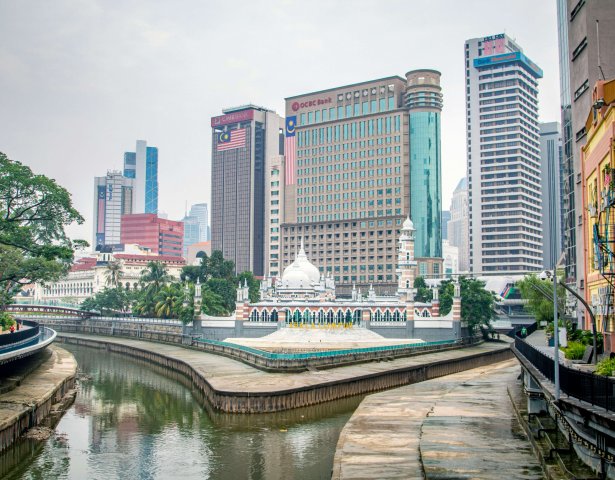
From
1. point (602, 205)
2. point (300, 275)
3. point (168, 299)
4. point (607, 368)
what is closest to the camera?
point (607, 368)

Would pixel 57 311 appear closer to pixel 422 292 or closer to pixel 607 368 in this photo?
pixel 422 292

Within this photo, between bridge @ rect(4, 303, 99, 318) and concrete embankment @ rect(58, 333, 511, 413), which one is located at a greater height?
bridge @ rect(4, 303, 99, 318)

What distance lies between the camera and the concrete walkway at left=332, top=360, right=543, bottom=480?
1405 inches

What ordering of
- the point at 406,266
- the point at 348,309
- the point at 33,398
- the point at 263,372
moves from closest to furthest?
the point at 33,398 → the point at 263,372 → the point at 348,309 → the point at 406,266

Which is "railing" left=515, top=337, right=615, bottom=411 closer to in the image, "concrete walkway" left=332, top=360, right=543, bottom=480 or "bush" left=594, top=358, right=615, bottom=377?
"bush" left=594, top=358, right=615, bottom=377

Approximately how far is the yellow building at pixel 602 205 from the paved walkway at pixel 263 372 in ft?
90.2

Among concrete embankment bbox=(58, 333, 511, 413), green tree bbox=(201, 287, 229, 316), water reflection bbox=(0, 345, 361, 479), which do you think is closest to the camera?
water reflection bbox=(0, 345, 361, 479)

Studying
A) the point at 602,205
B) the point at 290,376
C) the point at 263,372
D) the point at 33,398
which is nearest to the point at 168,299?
the point at 263,372

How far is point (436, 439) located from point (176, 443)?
1864cm

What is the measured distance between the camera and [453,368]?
96250mm

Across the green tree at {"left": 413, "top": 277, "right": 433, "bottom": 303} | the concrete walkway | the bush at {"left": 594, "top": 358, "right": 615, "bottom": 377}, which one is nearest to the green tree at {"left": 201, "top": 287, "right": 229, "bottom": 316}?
the green tree at {"left": 413, "top": 277, "right": 433, "bottom": 303}

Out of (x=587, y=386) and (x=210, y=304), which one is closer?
(x=587, y=386)

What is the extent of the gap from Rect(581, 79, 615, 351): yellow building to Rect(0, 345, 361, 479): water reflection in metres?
20.6

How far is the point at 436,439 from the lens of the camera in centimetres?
4291
